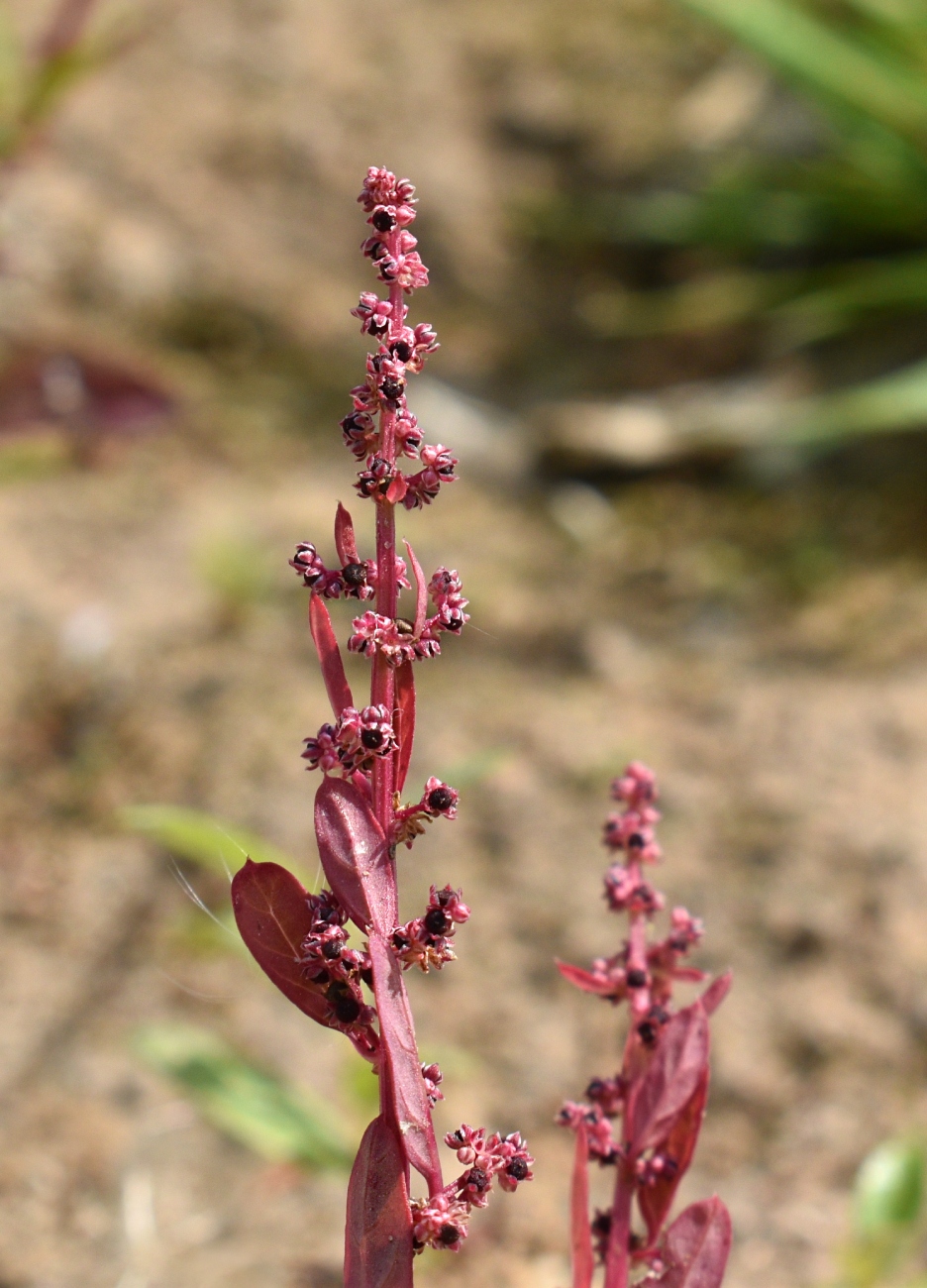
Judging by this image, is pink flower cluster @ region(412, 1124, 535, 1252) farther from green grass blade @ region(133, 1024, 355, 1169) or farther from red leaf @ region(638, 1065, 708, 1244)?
green grass blade @ region(133, 1024, 355, 1169)

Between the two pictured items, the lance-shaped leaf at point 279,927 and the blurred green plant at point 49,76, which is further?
the blurred green plant at point 49,76

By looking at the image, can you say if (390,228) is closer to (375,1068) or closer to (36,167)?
(375,1068)

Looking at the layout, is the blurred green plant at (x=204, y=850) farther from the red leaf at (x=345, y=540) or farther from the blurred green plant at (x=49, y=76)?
the blurred green plant at (x=49, y=76)

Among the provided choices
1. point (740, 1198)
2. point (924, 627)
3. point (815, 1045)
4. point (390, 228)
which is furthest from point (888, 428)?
point (390, 228)

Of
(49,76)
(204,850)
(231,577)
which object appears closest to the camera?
(204,850)

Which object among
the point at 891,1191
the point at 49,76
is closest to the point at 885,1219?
the point at 891,1191

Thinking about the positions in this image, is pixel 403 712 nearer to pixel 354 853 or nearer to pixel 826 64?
pixel 354 853

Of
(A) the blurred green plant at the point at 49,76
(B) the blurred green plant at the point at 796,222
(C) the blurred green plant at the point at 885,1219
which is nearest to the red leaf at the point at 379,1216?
(C) the blurred green plant at the point at 885,1219
